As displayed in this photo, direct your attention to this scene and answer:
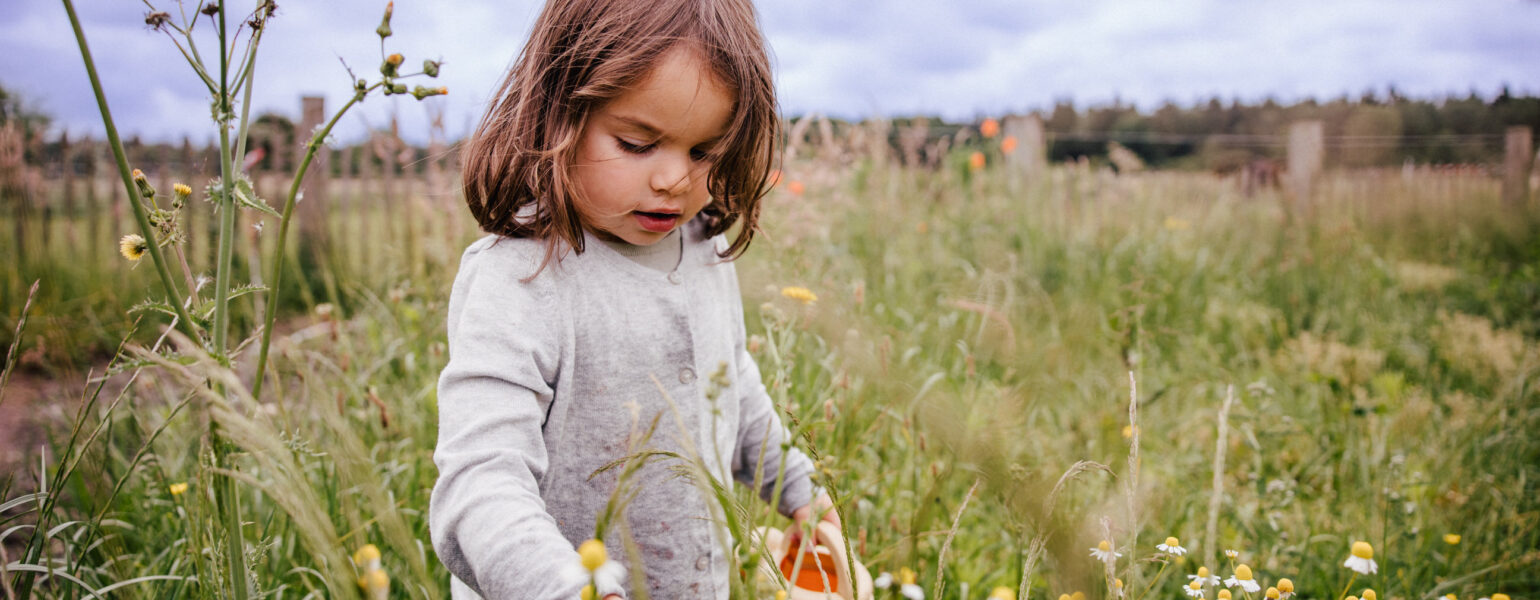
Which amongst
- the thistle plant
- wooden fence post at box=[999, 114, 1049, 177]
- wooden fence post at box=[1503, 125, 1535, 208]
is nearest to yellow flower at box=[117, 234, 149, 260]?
the thistle plant

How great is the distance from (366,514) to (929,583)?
1232mm

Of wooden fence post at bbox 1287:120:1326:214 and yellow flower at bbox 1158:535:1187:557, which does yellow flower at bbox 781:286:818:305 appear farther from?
wooden fence post at bbox 1287:120:1326:214

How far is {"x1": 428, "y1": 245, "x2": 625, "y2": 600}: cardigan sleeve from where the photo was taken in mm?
896

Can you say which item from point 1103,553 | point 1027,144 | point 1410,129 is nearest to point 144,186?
point 1103,553

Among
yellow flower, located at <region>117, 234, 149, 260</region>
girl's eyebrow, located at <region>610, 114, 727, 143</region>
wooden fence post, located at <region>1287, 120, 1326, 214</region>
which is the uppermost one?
wooden fence post, located at <region>1287, 120, 1326, 214</region>

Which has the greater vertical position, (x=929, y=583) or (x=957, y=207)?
(x=957, y=207)

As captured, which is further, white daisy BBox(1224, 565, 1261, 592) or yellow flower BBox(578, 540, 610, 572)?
white daisy BBox(1224, 565, 1261, 592)

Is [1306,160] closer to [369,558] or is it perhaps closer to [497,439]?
[497,439]

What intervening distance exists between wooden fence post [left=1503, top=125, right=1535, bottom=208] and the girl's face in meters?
10.0

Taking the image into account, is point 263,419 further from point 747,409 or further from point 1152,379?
point 1152,379

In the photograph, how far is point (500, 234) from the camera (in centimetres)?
124

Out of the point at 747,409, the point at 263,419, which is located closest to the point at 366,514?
the point at 747,409

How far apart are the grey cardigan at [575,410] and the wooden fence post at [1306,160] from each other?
7.43 m

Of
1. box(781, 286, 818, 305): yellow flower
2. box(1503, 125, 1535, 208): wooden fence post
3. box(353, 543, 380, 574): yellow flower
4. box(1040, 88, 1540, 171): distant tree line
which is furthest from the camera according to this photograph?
box(1040, 88, 1540, 171): distant tree line
